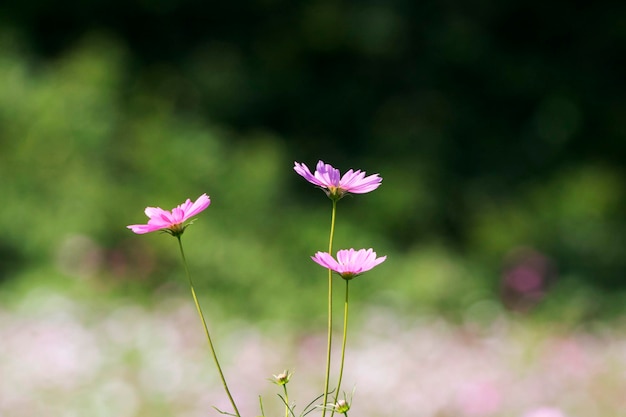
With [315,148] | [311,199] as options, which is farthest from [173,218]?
[315,148]

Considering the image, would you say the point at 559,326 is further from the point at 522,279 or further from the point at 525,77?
the point at 525,77

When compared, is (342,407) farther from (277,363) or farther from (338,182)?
(277,363)

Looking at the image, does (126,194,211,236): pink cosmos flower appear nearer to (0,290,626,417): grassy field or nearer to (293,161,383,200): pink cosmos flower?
(293,161,383,200): pink cosmos flower

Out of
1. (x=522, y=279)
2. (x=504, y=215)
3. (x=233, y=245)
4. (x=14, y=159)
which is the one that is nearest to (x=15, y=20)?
(x=14, y=159)

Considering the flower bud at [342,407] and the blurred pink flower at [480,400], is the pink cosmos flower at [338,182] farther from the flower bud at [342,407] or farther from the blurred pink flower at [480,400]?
the blurred pink flower at [480,400]

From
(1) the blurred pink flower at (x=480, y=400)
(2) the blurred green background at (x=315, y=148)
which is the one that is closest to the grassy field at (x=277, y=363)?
(1) the blurred pink flower at (x=480, y=400)
